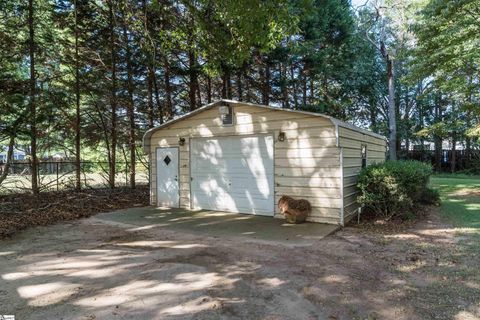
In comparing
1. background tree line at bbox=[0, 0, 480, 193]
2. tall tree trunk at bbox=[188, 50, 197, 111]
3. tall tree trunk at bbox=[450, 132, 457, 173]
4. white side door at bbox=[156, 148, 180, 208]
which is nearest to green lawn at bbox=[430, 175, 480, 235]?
background tree line at bbox=[0, 0, 480, 193]

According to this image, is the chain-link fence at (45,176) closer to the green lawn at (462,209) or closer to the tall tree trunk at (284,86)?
the tall tree trunk at (284,86)

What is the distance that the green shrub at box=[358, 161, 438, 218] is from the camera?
6.05 m

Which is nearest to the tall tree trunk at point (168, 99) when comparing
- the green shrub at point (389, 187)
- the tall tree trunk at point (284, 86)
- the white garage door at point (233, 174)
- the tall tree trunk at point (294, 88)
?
the white garage door at point (233, 174)

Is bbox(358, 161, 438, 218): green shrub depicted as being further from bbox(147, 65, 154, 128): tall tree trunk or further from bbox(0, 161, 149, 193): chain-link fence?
bbox(0, 161, 149, 193): chain-link fence

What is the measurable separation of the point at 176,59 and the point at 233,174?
5411mm

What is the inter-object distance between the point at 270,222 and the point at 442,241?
3.05 m

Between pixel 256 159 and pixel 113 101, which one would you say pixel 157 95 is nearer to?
pixel 113 101

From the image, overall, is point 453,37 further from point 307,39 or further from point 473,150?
point 473,150

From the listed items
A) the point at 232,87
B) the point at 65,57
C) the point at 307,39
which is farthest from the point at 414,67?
the point at 65,57

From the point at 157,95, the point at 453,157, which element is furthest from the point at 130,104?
the point at 453,157

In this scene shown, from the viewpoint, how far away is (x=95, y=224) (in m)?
6.59

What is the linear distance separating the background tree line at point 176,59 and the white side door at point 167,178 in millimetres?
2284

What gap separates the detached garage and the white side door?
1.1 inches

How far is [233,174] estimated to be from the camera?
761cm
